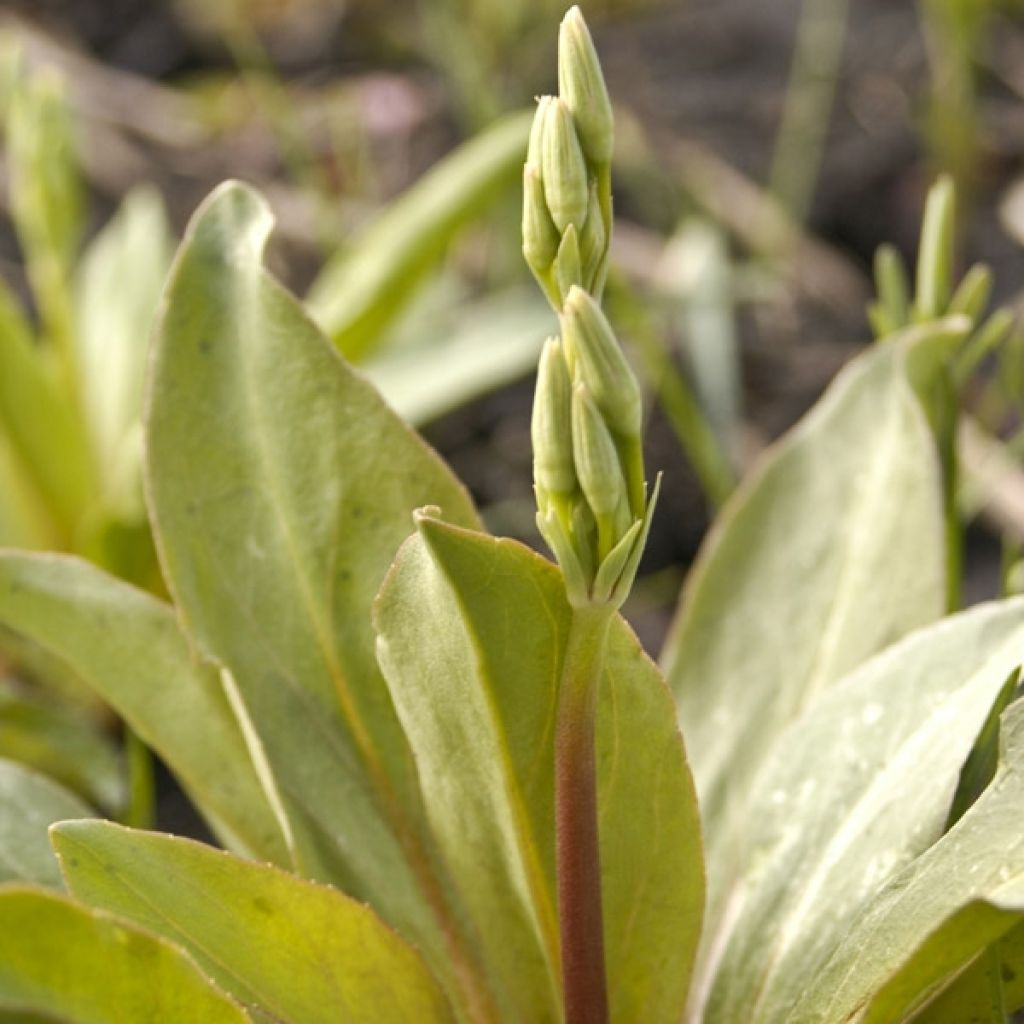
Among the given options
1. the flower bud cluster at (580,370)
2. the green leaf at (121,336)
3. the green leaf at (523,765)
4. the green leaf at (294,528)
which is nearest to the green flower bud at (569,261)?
the flower bud cluster at (580,370)

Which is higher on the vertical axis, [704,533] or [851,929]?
[704,533]

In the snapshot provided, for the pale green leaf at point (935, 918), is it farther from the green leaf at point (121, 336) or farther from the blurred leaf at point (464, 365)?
the green leaf at point (121, 336)

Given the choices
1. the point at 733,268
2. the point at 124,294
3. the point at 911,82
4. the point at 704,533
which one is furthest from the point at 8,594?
the point at 911,82

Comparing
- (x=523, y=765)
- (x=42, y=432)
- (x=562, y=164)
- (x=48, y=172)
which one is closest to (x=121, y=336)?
(x=42, y=432)

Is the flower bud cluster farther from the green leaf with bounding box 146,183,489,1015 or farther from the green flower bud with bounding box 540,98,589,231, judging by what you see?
the green leaf with bounding box 146,183,489,1015

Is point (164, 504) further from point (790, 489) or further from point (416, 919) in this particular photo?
point (790, 489)
